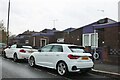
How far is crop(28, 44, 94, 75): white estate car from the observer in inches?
362

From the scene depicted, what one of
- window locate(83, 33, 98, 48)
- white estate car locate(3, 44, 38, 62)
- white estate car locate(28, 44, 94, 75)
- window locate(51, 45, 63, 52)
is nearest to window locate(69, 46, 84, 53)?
white estate car locate(28, 44, 94, 75)

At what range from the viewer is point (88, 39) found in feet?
68.7

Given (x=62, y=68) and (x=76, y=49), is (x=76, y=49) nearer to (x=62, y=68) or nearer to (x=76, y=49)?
(x=76, y=49)

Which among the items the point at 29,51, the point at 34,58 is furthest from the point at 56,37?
the point at 34,58

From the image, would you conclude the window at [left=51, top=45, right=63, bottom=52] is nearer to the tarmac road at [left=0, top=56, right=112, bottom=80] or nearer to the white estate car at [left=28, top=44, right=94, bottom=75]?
the white estate car at [left=28, top=44, right=94, bottom=75]

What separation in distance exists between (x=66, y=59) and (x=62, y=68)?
53 cm

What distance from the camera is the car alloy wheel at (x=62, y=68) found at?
9.34m

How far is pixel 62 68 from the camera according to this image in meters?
9.54

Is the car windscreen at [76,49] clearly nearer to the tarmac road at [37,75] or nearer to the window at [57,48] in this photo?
the window at [57,48]

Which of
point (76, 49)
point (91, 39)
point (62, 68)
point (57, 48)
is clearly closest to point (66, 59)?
point (62, 68)

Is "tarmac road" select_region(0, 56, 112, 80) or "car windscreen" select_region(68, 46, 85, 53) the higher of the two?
"car windscreen" select_region(68, 46, 85, 53)

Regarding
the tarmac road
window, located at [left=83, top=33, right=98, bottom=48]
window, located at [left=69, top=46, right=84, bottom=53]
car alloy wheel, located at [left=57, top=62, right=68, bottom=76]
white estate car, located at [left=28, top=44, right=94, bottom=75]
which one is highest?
window, located at [left=83, top=33, right=98, bottom=48]

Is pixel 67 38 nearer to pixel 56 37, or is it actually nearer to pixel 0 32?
pixel 56 37

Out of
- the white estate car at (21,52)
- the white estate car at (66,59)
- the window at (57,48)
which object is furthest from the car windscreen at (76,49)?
the white estate car at (21,52)
